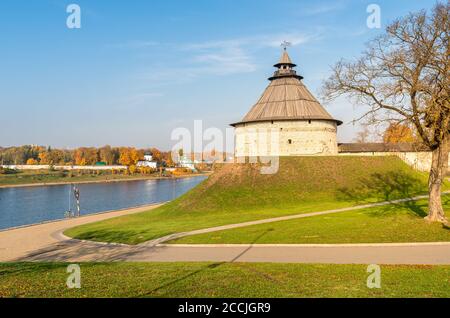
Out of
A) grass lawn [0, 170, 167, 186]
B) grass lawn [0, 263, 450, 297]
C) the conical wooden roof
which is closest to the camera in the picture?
grass lawn [0, 263, 450, 297]

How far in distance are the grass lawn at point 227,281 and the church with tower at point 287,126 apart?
2786cm

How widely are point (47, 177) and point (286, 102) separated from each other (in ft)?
246

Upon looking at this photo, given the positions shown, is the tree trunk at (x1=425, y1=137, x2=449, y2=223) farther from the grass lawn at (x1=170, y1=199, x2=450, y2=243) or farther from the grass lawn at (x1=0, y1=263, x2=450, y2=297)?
the grass lawn at (x1=0, y1=263, x2=450, y2=297)

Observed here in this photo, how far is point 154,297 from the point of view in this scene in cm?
717

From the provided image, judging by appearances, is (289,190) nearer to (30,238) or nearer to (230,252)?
(230,252)

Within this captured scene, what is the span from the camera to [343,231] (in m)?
15.8

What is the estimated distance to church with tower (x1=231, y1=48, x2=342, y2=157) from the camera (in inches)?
1469

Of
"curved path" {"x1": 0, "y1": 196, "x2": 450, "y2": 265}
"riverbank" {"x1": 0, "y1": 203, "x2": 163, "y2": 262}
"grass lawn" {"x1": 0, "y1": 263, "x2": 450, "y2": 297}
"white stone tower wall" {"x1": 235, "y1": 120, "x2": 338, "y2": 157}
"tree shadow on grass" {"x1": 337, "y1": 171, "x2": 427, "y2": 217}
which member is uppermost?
"white stone tower wall" {"x1": 235, "y1": 120, "x2": 338, "y2": 157}

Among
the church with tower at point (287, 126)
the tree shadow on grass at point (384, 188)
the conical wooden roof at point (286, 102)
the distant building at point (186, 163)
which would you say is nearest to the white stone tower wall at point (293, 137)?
the church with tower at point (287, 126)

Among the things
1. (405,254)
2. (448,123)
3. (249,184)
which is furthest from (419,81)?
(249,184)

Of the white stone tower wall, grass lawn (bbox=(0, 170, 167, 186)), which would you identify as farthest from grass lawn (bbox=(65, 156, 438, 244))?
grass lawn (bbox=(0, 170, 167, 186))

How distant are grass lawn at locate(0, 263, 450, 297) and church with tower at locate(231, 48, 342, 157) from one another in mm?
27862
